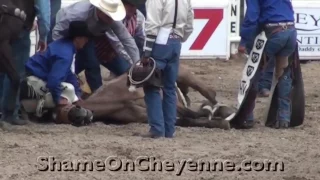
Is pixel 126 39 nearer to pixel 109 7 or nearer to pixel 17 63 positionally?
pixel 109 7

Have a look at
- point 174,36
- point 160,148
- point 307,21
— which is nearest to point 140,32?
point 174,36

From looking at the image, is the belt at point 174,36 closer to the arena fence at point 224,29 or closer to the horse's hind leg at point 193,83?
the horse's hind leg at point 193,83

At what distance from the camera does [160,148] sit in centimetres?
766

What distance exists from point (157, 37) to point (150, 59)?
196mm

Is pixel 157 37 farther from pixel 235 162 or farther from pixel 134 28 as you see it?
pixel 134 28

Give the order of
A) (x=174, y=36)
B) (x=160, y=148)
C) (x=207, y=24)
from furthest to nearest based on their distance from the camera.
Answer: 1. (x=207, y=24)
2. (x=174, y=36)
3. (x=160, y=148)

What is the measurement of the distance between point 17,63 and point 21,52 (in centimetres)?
A: 14

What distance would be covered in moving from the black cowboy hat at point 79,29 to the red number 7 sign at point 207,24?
5.06 meters

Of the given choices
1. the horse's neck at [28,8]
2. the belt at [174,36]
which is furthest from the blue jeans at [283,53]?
the horse's neck at [28,8]

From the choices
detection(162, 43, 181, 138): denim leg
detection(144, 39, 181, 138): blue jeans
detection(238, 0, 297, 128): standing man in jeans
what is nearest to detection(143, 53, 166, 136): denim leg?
detection(144, 39, 181, 138): blue jeans

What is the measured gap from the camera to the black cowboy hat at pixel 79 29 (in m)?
8.80

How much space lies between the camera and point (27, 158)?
7.19m

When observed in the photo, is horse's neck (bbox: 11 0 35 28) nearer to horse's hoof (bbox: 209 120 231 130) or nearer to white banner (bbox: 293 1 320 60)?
horse's hoof (bbox: 209 120 231 130)

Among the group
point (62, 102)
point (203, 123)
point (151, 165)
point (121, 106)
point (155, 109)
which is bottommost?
point (203, 123)
